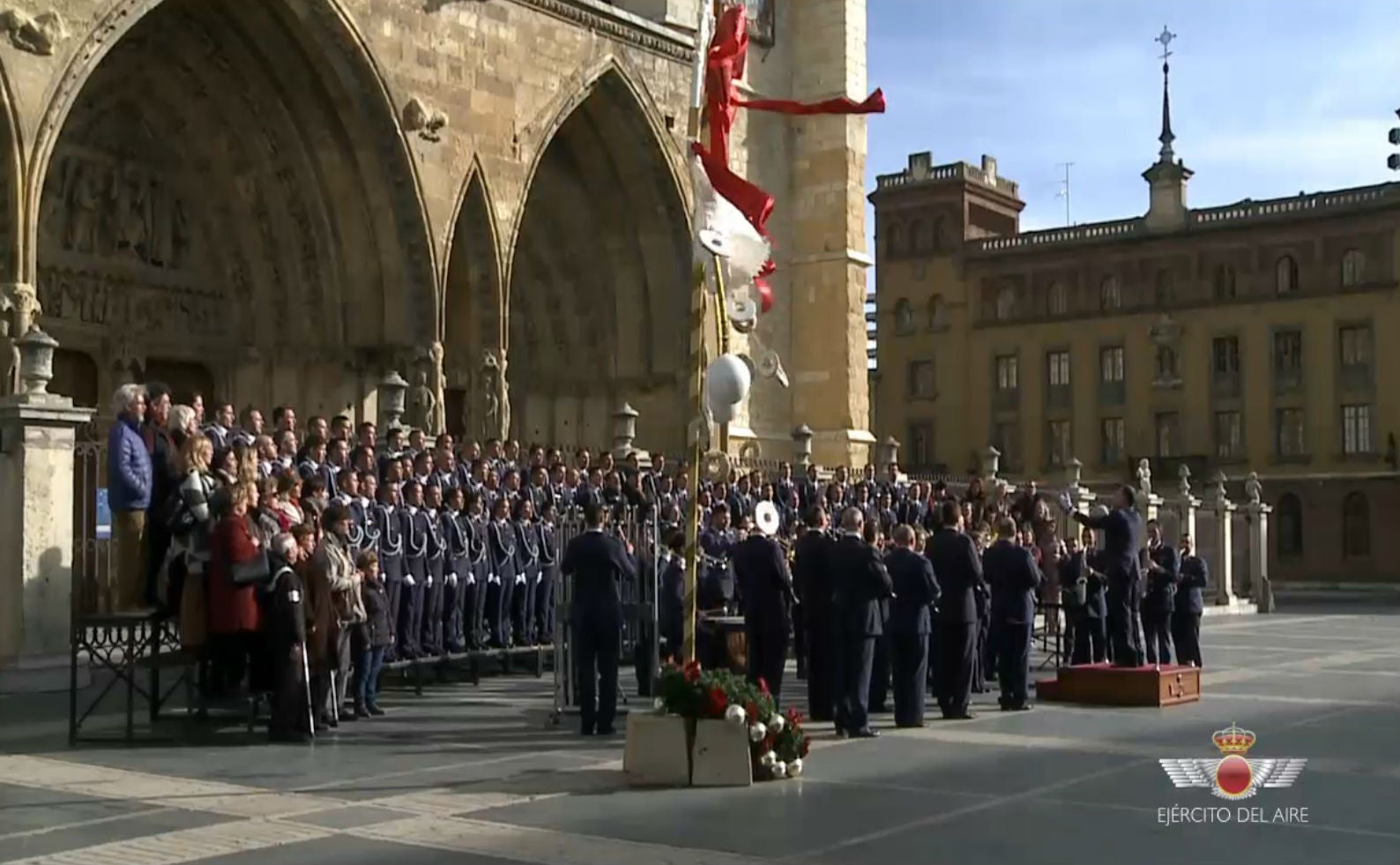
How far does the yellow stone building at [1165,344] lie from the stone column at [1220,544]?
20.0m

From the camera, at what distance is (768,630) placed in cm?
1302

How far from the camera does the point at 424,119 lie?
74.8ft

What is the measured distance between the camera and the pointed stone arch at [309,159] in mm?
21953

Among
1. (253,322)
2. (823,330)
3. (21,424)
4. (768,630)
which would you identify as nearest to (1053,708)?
(768,630)

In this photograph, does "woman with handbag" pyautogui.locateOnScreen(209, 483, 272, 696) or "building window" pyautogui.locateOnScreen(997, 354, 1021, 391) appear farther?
"building window" pyautogui.locateOnScreen(997, 354, 1021, 391)

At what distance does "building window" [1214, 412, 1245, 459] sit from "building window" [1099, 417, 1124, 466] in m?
3.41

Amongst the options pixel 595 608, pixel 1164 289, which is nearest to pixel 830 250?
pixel 595 608

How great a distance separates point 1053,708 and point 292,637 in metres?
6.41

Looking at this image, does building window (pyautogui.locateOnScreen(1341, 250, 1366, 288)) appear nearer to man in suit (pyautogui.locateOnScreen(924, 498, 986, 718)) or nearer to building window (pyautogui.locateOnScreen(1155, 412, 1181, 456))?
building window (pyautogui.locateOnScreen(1155, 412, 1181, 456))

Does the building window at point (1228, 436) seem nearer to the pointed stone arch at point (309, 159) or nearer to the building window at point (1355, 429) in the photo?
the building window at point (1355, 429)

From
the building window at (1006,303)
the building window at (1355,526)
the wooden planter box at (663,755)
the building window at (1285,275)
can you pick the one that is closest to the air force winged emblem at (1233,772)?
the wooden planter box at (663,755)

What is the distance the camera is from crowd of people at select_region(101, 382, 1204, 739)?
38.3 feet

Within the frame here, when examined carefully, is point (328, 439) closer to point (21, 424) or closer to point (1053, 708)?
point (21, 424)

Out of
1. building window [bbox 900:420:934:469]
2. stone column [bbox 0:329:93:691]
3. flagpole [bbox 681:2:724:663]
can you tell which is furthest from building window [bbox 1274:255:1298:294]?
stone column [bbox 0:329:93:691]
